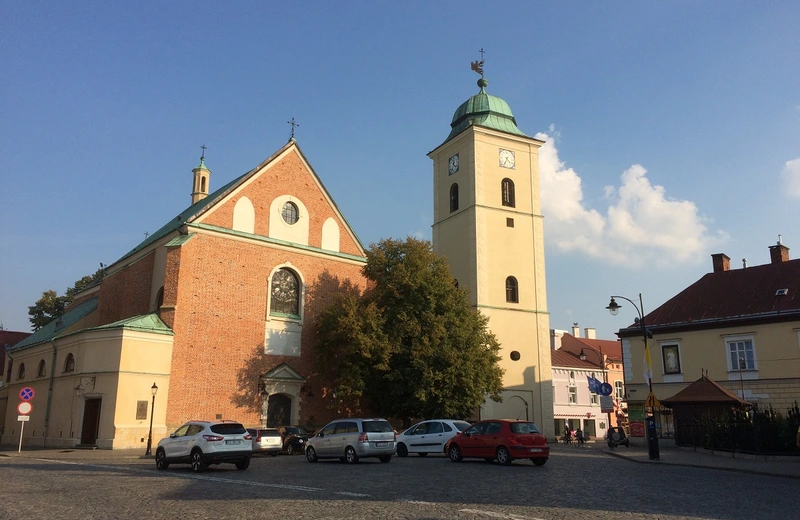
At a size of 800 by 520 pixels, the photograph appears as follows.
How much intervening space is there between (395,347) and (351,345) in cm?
220

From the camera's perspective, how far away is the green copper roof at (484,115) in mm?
46094

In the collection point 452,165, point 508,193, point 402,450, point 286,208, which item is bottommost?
point 402,450

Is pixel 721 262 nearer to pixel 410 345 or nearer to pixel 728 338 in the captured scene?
pixel 728 338

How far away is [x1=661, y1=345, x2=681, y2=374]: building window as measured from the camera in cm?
3747

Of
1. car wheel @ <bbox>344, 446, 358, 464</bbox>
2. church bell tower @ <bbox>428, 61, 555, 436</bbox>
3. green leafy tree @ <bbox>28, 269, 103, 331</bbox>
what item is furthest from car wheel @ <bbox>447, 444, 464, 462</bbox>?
green leafy tree @ <bbox>28, 269, 103, 331</bbox>

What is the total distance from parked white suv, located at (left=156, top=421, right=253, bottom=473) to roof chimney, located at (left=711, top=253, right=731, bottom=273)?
34555mm

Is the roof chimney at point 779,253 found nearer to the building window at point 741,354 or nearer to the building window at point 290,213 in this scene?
the building window at point 741,354

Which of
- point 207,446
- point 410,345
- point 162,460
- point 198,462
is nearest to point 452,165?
point 410,345

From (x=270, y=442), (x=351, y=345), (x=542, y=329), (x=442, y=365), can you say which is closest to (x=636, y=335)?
(x=542, y=329)

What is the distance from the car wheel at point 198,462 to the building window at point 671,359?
29.3 m

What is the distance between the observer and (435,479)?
14.6 meters

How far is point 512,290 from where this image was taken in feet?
141

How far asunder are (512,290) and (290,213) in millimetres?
16255

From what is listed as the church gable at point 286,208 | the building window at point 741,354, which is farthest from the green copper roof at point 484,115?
the building window at point 741,354
